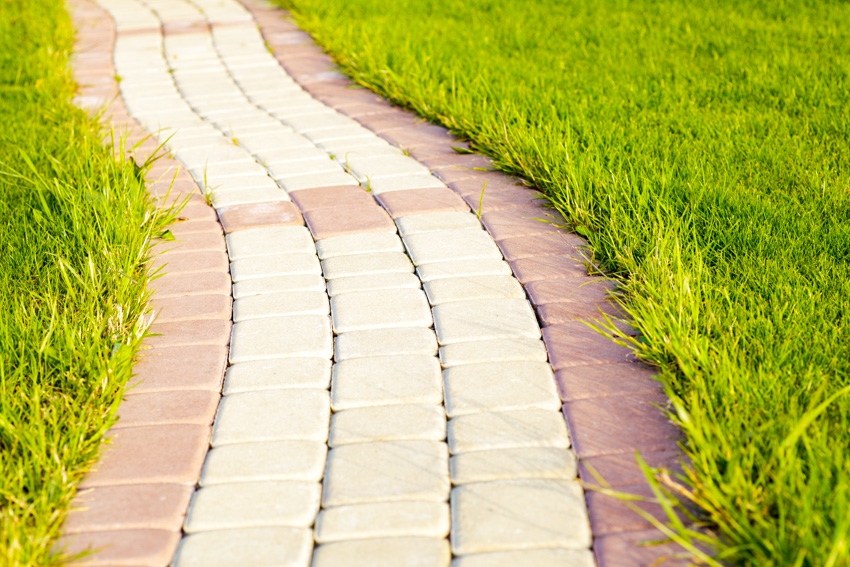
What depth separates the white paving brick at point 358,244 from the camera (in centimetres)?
297

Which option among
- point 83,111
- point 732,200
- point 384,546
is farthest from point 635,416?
point 83,111

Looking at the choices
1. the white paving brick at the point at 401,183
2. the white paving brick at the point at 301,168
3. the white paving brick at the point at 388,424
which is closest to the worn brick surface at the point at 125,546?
the white paving brick at the point at 388,424

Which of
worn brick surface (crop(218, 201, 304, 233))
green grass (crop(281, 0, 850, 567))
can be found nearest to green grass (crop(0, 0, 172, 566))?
worn brick surface (crop(218, 201, 304, 233))

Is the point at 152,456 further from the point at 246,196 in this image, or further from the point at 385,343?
the point at 246,196

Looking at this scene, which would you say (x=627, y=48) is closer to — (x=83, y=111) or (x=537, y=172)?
(x=537, y=172)

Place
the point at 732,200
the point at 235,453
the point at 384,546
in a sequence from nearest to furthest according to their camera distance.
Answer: the point at 384,546, the point at 235,453, the point at 732,200

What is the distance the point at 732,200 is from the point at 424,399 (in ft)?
4.98

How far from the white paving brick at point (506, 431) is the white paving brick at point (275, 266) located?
1010 mm

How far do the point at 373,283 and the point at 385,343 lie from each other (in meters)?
0.39

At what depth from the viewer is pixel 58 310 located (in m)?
2.52

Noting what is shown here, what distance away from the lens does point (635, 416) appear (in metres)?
2.07

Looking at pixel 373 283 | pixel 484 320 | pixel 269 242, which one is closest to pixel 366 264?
pixel 373 283

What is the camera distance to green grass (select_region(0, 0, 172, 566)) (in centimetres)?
184

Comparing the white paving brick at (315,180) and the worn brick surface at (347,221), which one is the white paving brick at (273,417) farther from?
the white paving brick at (315,180)
